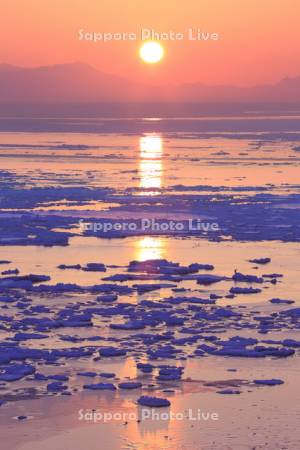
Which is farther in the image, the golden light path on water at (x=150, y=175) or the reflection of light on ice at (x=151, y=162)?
the reflection of light on ice at (x=151, y=162)

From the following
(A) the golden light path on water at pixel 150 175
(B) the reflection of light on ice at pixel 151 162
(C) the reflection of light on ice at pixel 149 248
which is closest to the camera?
(C) the reflection of light on ice at pixel 149 248

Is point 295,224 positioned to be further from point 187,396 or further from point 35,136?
point 35,136

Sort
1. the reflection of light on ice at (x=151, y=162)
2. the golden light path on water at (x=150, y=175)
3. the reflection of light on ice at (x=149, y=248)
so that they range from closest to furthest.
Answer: the reflection of light on ice at (x=149, y=248)
the golden light path on water at (x=150, y=175)
the reflection of light on ice at (x=151, y=162)

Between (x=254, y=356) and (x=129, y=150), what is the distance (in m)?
45.5

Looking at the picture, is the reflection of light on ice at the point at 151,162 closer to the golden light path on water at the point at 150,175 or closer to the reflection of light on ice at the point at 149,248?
the golden light path on water at the point at 150,175

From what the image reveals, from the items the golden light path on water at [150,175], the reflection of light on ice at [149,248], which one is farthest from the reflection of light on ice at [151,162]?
the reflection of light on ice at [149,248]

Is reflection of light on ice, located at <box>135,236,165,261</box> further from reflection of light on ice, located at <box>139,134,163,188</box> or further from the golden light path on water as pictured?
reflection of light on ice, located at <box>139,134,163,188</box>

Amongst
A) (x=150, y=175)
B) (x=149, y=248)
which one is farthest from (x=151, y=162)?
(x=149, y=248)

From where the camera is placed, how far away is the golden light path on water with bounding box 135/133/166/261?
24.3 m

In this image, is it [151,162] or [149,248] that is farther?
[151,162]

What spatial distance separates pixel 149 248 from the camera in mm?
24812

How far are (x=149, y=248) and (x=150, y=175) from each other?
18.9 metres

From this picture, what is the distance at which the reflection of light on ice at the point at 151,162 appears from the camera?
134 feet

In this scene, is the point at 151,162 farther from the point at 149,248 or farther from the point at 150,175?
the point at 149,248
